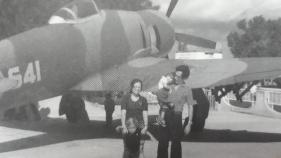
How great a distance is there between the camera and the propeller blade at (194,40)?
12.7 m

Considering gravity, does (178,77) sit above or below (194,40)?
below

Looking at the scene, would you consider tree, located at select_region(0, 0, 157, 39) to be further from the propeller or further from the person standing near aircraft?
the person standing near aircraft

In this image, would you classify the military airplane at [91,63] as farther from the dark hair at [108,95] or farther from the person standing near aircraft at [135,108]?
the person standing near aircraft at [135,108]

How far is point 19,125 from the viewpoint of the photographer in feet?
37.4

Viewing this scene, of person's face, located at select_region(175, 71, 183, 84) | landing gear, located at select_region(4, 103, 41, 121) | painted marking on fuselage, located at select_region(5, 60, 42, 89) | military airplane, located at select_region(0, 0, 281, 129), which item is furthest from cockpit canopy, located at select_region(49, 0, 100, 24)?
landing gear, located at select_region(4, 103, 41, 121)

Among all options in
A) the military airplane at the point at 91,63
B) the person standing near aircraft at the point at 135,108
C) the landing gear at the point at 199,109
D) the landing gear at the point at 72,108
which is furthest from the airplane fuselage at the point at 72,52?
the person standing near aircraft at the point at 135,108

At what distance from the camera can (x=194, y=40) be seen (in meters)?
13.1

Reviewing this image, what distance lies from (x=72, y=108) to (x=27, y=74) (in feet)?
12.2

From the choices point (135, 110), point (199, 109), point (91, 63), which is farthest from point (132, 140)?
point (199, 109)

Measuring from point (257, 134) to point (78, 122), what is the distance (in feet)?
14.7

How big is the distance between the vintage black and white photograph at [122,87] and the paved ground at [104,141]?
18 mm

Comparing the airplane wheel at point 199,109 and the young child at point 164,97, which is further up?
the young child at point 164,97

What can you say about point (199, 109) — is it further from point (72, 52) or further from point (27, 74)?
point (27, 74)

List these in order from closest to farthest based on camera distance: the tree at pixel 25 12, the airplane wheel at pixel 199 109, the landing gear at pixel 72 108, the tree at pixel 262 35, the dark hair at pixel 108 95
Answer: the dark hair at pixel 108 95, the airplane wheel at pixel 199 109, the landing gear at pixel 72 108, the tree at pixel 25 12, the tree at pixel 262 35
